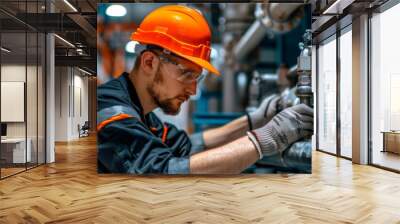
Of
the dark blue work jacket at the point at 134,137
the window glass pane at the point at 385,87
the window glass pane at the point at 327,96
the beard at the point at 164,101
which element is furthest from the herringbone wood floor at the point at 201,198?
the window glass pane at the point at 327,96

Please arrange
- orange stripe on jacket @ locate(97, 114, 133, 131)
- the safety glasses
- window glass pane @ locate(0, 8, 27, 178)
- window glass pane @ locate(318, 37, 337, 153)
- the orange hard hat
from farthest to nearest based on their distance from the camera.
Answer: window glass pane @ locate(318, 37, 337, 153), window glass pane @ locate(0, 8, 27, 178), orange stripe on jacket @ locate(97, 114, 133, 131), the safety glasses, the orange hard hat

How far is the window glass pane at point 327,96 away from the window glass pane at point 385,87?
182 centimetres

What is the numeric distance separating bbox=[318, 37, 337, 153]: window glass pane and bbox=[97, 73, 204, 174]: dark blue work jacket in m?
4.74

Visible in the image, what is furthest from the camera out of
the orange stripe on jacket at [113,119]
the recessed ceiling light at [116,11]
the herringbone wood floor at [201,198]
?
the recessed ceiling light at [116,11]

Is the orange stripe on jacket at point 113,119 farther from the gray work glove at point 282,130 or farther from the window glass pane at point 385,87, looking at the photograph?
the window glass pane at point 385,87

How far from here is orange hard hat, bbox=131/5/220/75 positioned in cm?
502

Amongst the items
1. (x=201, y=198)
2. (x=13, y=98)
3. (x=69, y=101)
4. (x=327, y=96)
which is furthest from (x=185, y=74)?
(x=327, y=96)

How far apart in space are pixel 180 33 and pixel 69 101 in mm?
5094

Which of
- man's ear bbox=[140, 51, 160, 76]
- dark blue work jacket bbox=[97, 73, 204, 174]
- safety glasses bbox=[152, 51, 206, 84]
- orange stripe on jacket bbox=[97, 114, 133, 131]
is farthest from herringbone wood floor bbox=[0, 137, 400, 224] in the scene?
man's ear bbox=[140, 51, 160, 76]

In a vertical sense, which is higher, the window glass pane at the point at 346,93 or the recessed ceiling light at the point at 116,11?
the recessed ceiling light at the point at 116,11

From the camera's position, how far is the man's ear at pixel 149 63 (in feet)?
17.0

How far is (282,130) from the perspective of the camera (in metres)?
5.36

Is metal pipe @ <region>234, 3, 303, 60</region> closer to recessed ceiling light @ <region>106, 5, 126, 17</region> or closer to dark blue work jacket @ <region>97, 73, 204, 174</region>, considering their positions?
dark blue work jacket @ <region>97, 73, 204, 174</region>

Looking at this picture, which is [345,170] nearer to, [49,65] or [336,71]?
[336,71]
